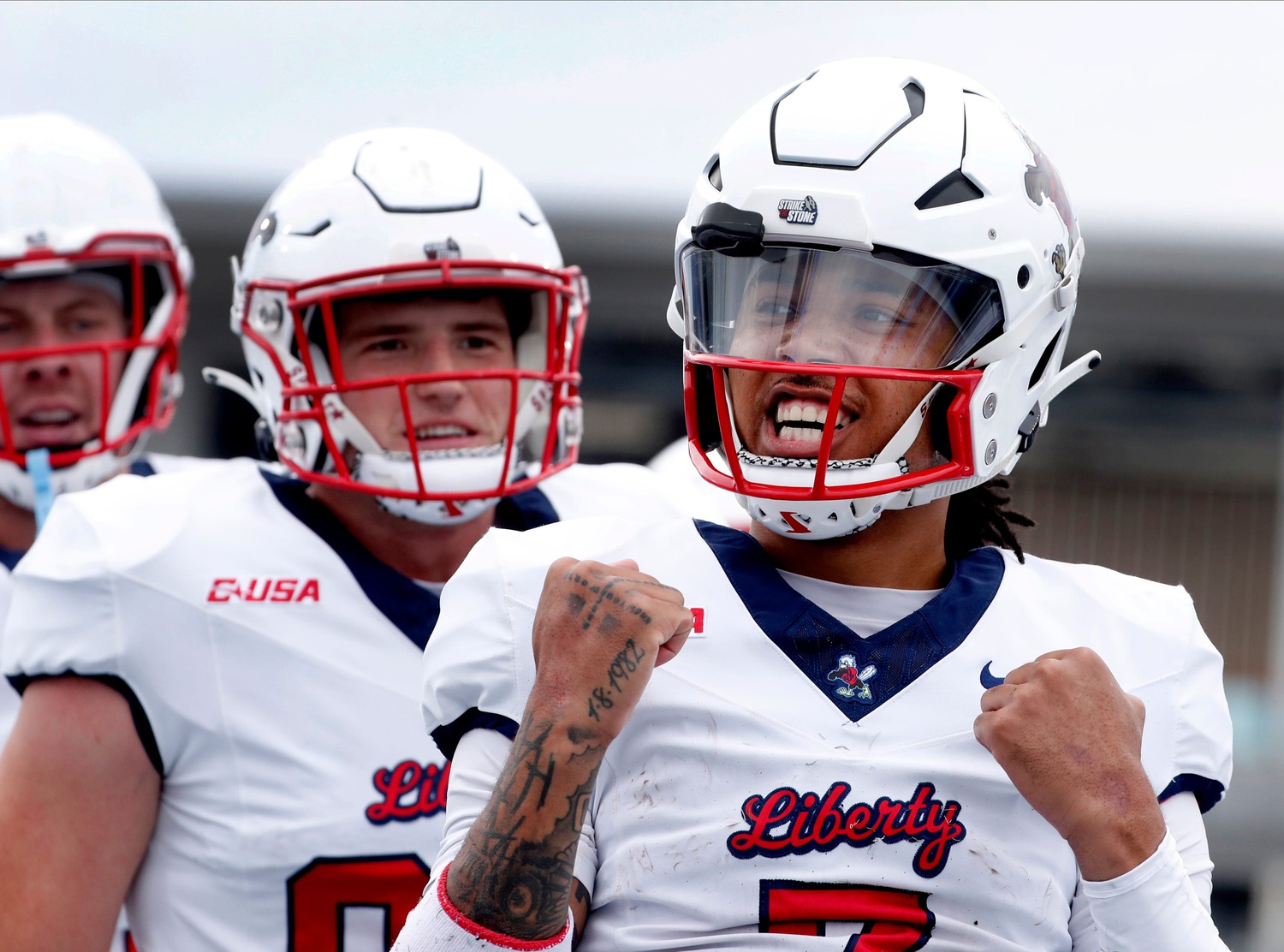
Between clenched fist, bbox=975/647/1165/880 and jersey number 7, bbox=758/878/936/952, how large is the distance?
169 mm

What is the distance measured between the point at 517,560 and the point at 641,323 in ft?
18.2

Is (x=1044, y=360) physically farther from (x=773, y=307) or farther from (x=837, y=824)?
(x=837, y=824)

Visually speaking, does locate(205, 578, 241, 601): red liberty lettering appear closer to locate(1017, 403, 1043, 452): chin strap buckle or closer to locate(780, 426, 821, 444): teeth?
locate(780, 426, 821, 444): teeth

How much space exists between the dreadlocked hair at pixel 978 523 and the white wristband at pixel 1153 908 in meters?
0.46

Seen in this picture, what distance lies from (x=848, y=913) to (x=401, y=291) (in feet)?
4.01

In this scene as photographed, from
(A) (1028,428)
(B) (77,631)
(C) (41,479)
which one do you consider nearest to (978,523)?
(A) (1028,428)

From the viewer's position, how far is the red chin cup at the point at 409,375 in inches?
82.6

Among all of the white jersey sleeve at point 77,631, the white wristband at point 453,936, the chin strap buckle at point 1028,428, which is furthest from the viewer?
→ the white jersey sleeve at point 77,631

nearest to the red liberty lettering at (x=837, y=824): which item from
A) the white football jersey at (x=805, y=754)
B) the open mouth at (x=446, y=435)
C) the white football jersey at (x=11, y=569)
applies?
the white football jersey at (x=805, y=754)

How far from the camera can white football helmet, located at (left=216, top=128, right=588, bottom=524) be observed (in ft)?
6.95

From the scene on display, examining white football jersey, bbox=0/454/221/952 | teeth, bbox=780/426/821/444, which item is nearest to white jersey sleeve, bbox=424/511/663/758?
teeth, bbox=780/426/821/444

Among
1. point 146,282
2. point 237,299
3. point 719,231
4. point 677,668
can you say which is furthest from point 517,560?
point 146,282

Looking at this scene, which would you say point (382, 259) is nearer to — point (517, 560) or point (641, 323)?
point (517, 560)

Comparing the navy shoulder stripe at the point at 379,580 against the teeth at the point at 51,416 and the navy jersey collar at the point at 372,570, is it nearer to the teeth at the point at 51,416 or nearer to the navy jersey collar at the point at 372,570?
the navy jersey collar at the point at 372,570
